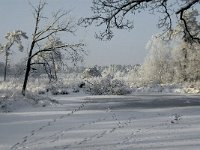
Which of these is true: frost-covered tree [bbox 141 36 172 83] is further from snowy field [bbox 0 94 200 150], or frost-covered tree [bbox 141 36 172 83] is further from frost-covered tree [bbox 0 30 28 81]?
snowy field [bbox 0 94 200 150]

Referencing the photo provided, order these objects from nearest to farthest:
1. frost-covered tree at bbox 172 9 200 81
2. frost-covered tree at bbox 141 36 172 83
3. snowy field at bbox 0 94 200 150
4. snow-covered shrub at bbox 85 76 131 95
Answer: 1. snowy field at bbox 0 94 200 150
2. snow-covered shrub at bbox 85 76 131 95
3. frost-covered tree at bbox 172 9 200 81
4. frost-covered tree at bbox 141 36 172 83

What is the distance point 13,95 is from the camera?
19859 millimetres

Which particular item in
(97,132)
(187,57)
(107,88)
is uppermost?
(187,57)

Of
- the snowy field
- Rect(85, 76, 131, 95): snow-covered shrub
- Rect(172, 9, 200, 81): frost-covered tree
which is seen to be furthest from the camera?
Rect(172, 9, 200, 81): frost-covered tree

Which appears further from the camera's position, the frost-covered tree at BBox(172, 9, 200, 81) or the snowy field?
the frost-covered tree at BBox(172, 9, 200, 81)

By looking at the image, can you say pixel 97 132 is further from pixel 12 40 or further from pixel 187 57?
pixel 12 40

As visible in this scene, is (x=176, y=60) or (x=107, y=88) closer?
(x=107, y=88)

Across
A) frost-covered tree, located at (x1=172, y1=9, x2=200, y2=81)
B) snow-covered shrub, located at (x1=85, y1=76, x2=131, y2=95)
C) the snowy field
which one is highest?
frost-covered tree, located at (x1=172, y1=9, x2=200, y2=81)

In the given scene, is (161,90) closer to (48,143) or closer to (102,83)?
(102,83)

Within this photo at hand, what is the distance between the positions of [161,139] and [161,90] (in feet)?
113

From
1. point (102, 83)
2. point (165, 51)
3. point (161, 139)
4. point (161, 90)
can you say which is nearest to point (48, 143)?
point (161, 139)

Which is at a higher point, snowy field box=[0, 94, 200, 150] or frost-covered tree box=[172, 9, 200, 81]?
frost-covered tree box=[172, 9, 200, 81]

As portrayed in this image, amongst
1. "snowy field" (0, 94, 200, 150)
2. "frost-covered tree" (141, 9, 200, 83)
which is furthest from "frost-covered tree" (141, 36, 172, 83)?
"snowy field" (0, 94, 200, 150)

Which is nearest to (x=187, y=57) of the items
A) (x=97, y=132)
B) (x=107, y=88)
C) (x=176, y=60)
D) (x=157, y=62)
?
(x=176, y=60)
